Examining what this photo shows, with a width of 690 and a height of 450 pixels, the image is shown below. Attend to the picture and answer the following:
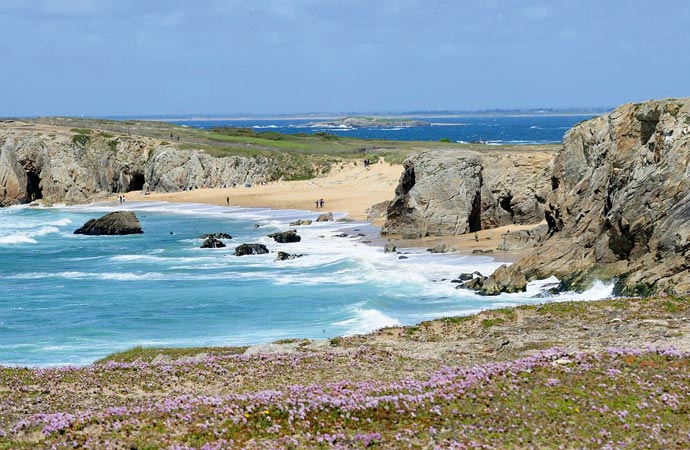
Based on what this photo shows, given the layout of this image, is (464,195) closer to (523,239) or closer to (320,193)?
(523,239)

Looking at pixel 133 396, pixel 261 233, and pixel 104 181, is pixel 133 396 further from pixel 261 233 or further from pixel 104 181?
pixel 104 181

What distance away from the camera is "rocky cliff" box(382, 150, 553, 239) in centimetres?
5122

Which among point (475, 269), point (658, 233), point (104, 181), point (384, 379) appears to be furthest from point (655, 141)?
point (104, 181)

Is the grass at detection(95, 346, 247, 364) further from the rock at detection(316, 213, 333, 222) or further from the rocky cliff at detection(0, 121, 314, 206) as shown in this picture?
the rocky cliff at detection(0, 121, 314, 206)

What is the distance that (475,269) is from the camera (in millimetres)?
39625

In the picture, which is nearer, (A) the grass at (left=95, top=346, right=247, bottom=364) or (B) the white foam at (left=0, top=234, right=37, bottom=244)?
(A) the grass at (left=95, top=346, right=247, bottom=364)

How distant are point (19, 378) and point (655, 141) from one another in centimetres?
2326

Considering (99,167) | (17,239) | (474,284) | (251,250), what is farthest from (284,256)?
(99,167)

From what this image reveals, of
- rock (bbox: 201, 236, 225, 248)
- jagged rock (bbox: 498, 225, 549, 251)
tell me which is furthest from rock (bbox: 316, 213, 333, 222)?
jagged rock (bbox: 498, 225, 549, 251)

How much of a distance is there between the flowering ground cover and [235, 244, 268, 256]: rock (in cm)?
2993

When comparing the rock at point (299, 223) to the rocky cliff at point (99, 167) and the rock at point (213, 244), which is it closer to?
the rock at point (213, 244)

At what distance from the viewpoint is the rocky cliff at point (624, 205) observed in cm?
2980

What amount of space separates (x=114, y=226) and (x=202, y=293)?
1097 inches

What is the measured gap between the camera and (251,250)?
5050 centimetres
